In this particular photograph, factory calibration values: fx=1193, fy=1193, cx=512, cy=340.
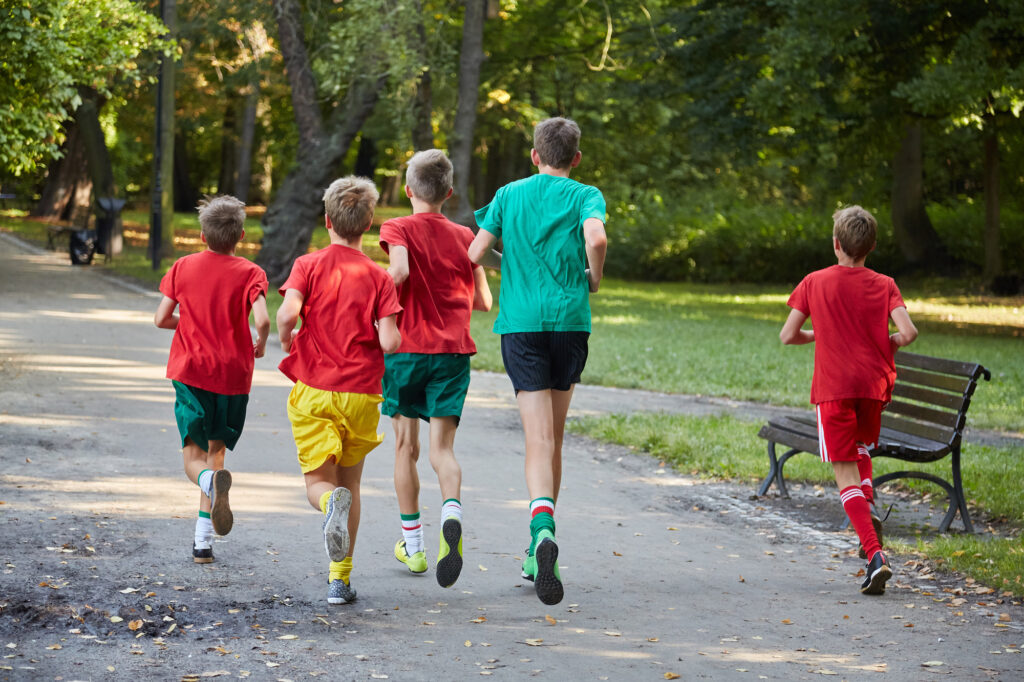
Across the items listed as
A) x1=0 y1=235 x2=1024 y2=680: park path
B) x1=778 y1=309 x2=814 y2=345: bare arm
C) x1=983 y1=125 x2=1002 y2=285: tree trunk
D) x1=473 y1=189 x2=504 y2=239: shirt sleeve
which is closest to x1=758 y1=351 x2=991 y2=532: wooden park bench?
x1=0 y1=235 x2=1024 y2=680: park path

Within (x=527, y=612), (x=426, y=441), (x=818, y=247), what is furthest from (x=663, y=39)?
(x=527, y=612)

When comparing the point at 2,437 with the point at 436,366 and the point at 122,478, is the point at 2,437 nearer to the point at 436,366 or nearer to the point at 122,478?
the point at 122,478

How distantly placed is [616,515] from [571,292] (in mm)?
2493

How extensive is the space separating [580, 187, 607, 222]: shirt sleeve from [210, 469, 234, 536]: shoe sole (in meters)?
1.93

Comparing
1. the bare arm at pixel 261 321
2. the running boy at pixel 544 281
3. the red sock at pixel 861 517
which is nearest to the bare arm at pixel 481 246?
the running boy at pixel 544 281

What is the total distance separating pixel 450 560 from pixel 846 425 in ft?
7.05

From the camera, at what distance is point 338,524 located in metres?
4.75

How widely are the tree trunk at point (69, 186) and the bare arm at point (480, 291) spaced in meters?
33.9

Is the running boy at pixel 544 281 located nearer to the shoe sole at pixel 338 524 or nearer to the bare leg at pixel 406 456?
the bare leg at pixel 406 456

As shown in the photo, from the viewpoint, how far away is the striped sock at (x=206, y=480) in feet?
17.6

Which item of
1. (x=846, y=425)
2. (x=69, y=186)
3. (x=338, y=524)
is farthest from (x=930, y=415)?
(x=69, y=186)

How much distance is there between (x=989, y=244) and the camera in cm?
2925

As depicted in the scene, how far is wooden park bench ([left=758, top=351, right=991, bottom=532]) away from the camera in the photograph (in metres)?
7.11

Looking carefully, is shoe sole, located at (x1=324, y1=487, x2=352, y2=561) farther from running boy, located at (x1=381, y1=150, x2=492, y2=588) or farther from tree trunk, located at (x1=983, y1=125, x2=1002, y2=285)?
tree trunk, located at (x1=983, y1=125, x2=1002, y2=285)
